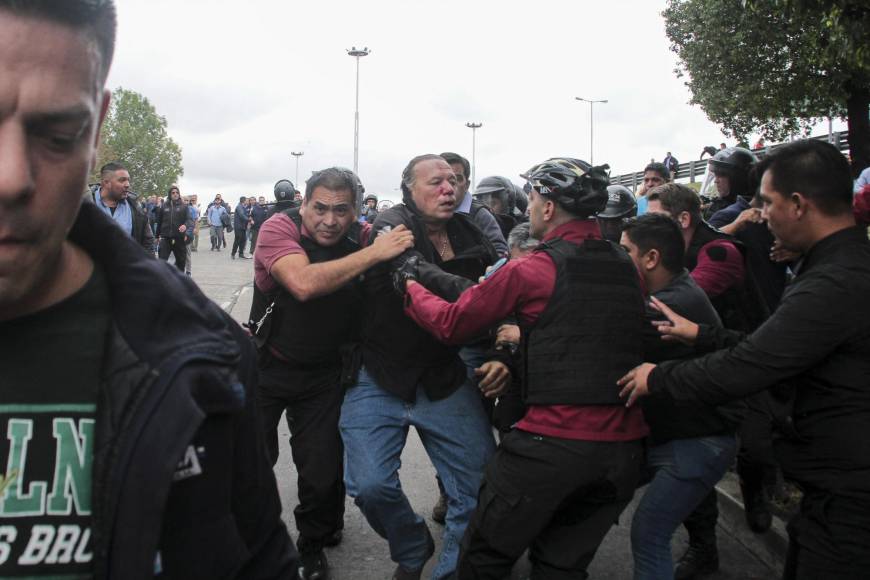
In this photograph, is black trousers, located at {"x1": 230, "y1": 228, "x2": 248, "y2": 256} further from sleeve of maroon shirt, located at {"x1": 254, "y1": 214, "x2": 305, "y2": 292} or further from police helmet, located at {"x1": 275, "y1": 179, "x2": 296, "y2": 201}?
sleeve of maroon shirt, located at {"x1": 254, "y1": 214, "x2": 305, "y2": 292}

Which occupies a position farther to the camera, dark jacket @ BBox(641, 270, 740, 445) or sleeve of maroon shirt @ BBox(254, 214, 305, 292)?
sleeve of maroon shirt @ BBox(254, 214, 305, 292)

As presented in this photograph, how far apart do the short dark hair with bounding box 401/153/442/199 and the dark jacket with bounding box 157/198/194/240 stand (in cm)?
1287

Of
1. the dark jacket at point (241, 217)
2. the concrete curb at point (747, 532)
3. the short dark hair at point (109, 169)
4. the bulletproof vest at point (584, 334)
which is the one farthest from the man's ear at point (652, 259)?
the dark jacket at point (241, 217)

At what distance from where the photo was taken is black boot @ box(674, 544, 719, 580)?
4.02 metres

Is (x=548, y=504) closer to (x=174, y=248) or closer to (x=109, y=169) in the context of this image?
(x=109, y=169)

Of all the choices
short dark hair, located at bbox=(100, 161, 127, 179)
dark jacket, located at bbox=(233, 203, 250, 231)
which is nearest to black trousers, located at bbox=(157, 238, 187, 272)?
short dark hair, located at bbox=(100, 161, 127, 179)

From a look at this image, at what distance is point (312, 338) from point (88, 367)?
8.59ft

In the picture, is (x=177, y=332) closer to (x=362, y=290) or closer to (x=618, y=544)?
(x=362, y=290)

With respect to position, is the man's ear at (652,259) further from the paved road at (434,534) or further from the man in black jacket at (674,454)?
the paved road at (434,534)

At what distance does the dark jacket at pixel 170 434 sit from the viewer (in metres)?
1.08

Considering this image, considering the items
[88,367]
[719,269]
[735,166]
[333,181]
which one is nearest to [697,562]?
[719,269]

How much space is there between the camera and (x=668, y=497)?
10.8ft

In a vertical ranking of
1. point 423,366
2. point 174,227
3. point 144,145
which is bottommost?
point 423,366

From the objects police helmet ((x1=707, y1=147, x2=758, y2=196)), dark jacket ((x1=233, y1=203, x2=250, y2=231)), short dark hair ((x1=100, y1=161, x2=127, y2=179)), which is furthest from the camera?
dark jacket ((x1=233, y1=203, x2=250, y2=231))
